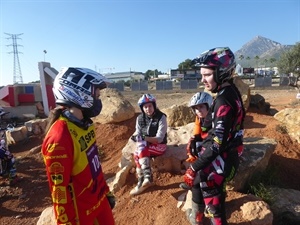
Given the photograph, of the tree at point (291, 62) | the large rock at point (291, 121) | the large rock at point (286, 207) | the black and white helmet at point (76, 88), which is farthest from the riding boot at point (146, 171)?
the tree at point (291, 62)

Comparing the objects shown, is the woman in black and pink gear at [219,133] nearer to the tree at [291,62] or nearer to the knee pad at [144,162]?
the knee pad at [144,162]

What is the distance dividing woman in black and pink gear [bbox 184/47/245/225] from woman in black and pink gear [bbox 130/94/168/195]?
1.71 metres

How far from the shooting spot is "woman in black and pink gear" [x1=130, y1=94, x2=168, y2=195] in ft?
15.3

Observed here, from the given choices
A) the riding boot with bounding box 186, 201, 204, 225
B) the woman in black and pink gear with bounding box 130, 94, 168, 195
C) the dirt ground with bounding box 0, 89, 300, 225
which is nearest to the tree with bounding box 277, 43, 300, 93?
the dirt ground with bounding box 0, 89, 300, 225

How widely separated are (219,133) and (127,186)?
2834mm

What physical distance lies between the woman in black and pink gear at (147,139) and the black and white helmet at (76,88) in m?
2.46

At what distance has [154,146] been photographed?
5.02 metres

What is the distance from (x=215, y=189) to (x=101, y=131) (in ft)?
21.2

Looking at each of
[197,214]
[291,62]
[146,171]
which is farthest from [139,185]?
[291,62]

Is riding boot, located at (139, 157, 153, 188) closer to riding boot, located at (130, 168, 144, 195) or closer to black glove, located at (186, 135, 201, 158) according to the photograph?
riding boot, located at (130, 168, 144, 195)

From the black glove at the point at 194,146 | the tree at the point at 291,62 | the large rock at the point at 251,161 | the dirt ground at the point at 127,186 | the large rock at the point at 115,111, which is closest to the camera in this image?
the black glove at the point at 194,146

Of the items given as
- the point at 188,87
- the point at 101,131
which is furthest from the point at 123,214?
the point at 188,87

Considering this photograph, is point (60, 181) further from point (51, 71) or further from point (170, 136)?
point (51, 71)

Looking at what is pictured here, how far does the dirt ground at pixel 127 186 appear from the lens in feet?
13.6
